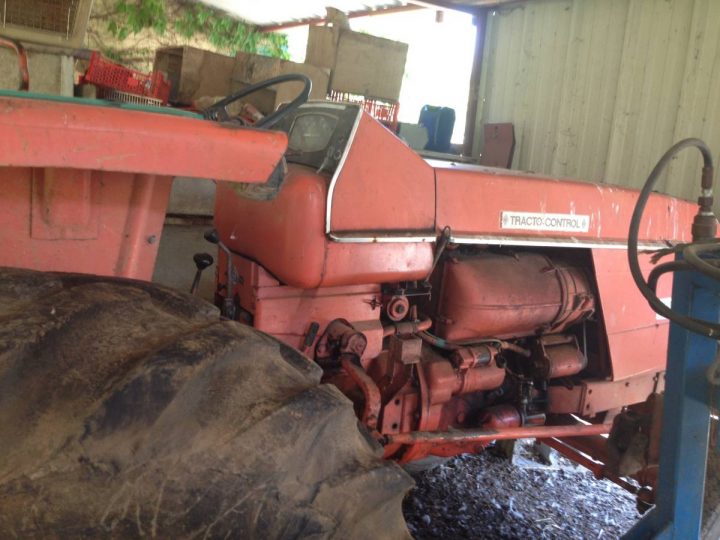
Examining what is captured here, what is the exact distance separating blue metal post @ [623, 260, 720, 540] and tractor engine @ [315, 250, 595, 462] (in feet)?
1.87

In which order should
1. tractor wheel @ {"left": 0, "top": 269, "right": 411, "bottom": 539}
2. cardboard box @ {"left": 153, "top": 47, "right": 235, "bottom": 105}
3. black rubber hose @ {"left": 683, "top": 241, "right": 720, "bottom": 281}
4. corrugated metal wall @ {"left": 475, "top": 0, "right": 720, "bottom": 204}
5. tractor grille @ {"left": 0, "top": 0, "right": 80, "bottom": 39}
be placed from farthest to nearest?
cardboard box @ {"left": 153, "top": 47, "right": 235, "bottom": 105} → corrugated metal wall @ {"left": 475, "top": 0, "right": 720, "bottom": 204} → tractor grille @ {"left": 0, "top": 0, "right": 80, "bottom": 39} → black rubber hose @ {"left": 683, "top": 241, "right": 720, "bottom": 281} → tractor wheel @ {"left": 0, "top": 269, "right": 411, "bottom": 539}

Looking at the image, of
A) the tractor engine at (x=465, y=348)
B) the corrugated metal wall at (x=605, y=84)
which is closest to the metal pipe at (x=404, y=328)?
the tractor engine at (x=465, y=348)

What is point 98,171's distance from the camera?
1112 mm

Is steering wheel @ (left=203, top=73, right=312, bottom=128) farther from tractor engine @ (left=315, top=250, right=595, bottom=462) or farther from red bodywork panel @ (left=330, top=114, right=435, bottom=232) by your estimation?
tractor engine @ (left=315, top=250, right=595, bottom=462)

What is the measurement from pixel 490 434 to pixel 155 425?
4.45 feet

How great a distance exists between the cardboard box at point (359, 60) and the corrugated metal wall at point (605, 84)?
105 centimetres

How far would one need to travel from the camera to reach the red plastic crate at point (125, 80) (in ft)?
15.8

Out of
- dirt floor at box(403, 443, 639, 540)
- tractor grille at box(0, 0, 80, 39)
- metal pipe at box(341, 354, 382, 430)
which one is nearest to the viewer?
metal pipe at box(341, 354, 382, 430)

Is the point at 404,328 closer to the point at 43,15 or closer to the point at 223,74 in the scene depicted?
the point at 43,15

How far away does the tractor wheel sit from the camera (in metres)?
0.86

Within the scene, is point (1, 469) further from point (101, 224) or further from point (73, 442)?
point (101, 224)

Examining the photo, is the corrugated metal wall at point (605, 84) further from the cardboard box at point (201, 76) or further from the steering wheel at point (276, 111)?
the steering wheel at point (276, 111)

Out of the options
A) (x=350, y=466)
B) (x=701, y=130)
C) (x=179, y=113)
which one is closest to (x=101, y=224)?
(x=179, y=113)

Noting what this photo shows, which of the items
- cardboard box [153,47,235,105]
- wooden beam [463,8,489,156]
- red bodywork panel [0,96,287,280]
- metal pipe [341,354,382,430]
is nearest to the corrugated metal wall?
wooden beam [463,8,489,156]
